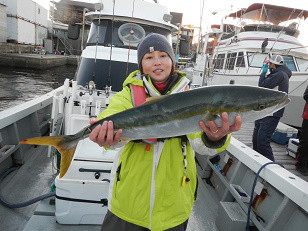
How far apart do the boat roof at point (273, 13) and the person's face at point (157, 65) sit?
14.0m

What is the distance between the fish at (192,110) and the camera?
1.65 meters

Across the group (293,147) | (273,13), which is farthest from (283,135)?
(273,13)

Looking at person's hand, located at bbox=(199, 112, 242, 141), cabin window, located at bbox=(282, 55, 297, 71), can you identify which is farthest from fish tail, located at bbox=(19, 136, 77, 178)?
cabin window, located at bbox=(282, 55, 297, 71)

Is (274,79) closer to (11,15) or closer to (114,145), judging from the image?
(114,145)

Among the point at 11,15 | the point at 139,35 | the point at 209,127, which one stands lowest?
the point at 209,127

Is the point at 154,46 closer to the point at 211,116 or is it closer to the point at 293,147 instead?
the point at 211,116

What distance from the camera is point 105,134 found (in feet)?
5.82

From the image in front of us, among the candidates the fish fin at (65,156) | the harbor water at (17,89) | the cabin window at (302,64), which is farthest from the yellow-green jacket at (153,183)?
the harbor water at (17,89)

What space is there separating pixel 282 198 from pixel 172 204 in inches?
78.7

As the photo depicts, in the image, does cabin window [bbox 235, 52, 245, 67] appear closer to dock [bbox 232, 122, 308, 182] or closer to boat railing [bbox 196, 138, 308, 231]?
dock [bbox 232, 122, 308, 182]

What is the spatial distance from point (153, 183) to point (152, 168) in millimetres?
116

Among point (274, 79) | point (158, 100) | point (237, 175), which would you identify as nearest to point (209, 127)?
point (158, 100)

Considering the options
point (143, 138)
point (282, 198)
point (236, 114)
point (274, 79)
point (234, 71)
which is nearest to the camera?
point (236, 114)

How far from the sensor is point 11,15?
36062mm
